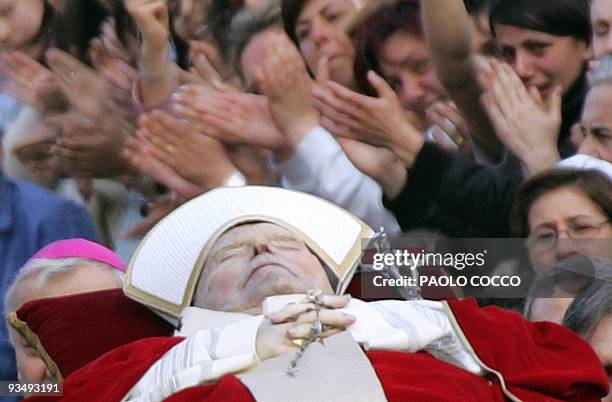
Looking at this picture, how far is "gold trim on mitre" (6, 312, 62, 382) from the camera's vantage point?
3.01m

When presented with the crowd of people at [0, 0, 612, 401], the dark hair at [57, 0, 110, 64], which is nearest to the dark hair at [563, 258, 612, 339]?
the crowd of people at [0, 0, 612, 401]

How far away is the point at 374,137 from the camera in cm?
360

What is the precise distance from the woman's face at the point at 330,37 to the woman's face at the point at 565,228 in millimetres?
487

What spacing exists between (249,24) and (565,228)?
781 millimetres

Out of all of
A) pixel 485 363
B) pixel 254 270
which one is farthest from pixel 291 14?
pixel 485 363

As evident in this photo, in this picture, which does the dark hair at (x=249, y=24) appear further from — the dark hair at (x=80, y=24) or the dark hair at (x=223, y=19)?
the dark hair at (x=80, y=24)

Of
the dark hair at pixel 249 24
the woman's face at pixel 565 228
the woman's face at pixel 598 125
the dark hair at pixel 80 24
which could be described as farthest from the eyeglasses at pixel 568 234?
the dark hair at pixel 80 24

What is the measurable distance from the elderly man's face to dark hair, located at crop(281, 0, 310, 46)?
28.6 inches

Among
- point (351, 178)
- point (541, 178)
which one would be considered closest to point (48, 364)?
point (351, 178)

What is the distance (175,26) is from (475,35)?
623 millimetres

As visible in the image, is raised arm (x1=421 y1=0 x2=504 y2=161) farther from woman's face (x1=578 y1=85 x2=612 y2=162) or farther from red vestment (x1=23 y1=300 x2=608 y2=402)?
red vestment (x1=23 y1=300 x2=608 y2=402)

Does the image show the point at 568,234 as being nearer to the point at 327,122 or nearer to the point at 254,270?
the point at 327,122

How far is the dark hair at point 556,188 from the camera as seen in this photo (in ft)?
11.4

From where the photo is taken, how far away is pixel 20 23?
3652mm
